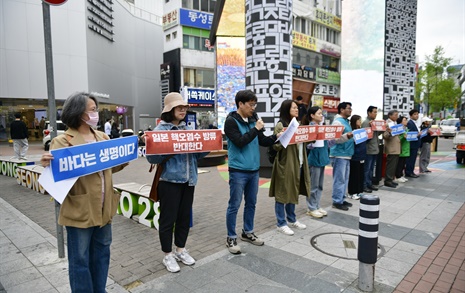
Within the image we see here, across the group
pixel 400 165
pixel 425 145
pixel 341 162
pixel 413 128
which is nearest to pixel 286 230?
pixel 341 162

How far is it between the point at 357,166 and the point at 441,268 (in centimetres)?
327

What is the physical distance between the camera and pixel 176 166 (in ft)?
11.6

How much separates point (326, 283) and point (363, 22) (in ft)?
130

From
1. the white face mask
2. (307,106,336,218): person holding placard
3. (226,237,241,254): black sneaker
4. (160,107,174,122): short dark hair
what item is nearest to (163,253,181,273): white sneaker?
(226,237,241,254): black sneaker

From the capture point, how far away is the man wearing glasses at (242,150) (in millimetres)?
3883

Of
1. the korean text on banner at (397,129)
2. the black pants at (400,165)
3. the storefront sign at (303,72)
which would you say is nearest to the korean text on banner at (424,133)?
the black pants at (400,165)

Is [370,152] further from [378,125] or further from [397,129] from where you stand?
[397,129]

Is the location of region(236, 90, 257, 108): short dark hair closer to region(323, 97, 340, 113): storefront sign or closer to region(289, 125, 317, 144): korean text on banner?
region(289, 125, 317, 144): korean text on banner

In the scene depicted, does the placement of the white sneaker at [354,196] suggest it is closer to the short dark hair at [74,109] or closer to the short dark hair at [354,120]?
the short dark hair at [354,120]

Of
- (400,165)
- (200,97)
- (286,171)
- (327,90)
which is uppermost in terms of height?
(327,90)

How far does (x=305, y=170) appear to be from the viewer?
4.91 meters

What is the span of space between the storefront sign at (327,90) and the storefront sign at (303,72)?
201 centimetres

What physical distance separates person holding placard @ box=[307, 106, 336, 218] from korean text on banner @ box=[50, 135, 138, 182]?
3.49 m

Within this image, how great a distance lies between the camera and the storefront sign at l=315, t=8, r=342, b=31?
37.0 meters
